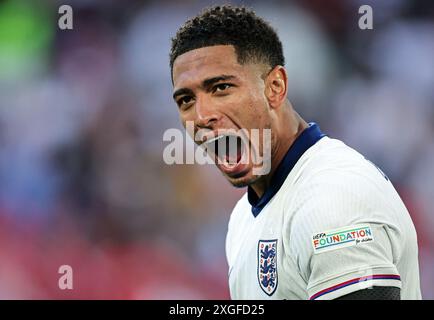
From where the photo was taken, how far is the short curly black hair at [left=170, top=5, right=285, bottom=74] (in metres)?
2.62

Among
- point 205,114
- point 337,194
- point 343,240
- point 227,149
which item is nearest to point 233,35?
point 205,114

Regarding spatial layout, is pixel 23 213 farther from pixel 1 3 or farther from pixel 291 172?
pixel 291 172

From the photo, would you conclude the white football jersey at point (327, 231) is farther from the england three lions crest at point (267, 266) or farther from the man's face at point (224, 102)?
the man's face at point (224, 102)

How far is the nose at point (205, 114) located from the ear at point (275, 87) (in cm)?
24

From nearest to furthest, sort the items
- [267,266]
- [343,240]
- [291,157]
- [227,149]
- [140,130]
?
[343,240], [267,266], [291,157], [227,149], [140,130]

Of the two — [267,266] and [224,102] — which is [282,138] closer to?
[224,102]

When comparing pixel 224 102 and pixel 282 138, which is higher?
pixel 224 102

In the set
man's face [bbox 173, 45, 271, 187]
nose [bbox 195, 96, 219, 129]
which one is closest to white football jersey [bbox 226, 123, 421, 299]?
man's face [bbox 173, 45, 271, 187]

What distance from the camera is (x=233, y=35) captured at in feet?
8.68

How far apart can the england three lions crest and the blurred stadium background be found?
11.0 feet

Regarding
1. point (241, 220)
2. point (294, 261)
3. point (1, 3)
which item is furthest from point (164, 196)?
point (294, 261)

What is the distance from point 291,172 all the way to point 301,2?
4183 millimetres

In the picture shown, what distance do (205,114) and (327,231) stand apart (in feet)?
2.56

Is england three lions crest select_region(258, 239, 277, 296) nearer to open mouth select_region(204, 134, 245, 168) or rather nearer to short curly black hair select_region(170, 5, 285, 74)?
open mouth select_region(204, 134, 245, 168)
